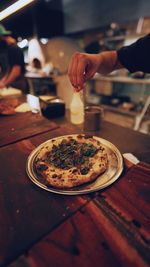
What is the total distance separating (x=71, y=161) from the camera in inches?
40.8

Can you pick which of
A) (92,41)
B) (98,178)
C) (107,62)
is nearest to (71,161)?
(98,178)

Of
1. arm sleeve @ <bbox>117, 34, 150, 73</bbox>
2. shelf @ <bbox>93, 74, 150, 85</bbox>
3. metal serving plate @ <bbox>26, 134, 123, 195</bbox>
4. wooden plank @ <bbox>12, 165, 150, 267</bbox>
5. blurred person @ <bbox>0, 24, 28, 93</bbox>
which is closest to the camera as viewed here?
wooden plank @ <bbox>12, 165, 150, 267</bbox>

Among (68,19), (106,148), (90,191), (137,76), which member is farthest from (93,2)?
(90,191)

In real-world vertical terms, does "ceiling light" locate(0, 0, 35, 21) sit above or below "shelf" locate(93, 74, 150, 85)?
above

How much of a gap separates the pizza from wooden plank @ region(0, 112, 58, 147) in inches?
11.5

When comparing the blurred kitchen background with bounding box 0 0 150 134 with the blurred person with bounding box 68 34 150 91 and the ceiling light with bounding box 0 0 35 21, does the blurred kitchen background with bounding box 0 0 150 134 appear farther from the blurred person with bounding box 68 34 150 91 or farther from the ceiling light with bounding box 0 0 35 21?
the blurred person with bounding box 68 34 150 91

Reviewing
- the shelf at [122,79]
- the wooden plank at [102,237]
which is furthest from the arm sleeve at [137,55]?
the shelf at [122,79]

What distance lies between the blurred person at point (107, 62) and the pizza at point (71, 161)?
52cm

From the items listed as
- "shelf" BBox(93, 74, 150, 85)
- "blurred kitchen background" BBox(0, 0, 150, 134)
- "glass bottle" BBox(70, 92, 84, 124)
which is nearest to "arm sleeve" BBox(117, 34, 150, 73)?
"glass bottle" BBox(70, 92, 84, 124)

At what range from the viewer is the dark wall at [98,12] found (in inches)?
168

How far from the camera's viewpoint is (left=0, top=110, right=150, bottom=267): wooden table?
0.57 metres

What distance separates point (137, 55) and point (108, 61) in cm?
25

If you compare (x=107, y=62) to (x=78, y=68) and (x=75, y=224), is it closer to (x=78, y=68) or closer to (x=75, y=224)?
(x=78, y=68)

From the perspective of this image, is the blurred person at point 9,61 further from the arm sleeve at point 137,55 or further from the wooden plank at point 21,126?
the arm sleeve at point 137,55
